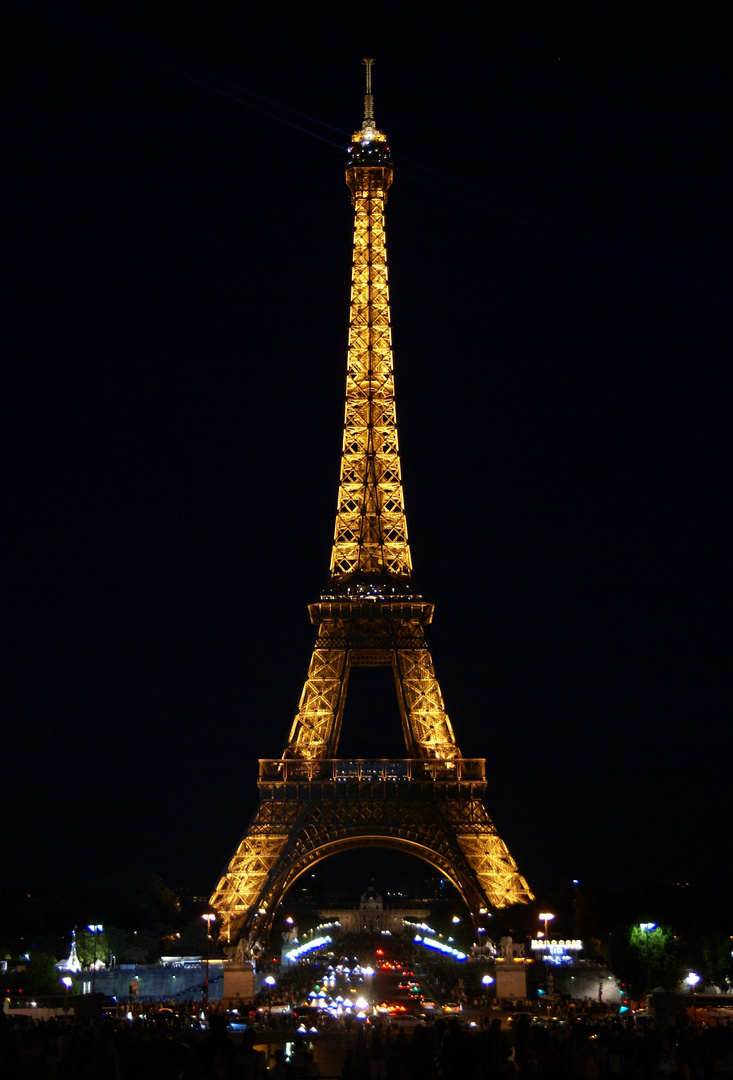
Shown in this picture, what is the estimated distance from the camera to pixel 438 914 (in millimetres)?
164625

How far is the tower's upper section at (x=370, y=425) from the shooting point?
76062 millimetres

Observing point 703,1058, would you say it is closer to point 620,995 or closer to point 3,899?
point 620,995

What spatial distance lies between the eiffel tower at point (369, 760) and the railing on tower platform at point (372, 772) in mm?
74

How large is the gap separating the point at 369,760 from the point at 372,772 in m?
0.89

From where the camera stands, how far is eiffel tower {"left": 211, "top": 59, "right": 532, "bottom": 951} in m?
71.0

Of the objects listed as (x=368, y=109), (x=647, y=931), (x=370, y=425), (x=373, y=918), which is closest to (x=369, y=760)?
(x=647, y=931)

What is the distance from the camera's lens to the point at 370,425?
77.8 metres

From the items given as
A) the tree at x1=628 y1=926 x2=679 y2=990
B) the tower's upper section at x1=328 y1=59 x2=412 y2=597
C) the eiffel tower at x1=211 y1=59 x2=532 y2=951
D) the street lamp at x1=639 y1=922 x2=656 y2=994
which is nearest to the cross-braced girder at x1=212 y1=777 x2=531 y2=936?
the eiffel tower at x1=211 y1=59 x2=532 y2=951

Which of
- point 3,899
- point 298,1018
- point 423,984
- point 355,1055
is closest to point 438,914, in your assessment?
point 3,899

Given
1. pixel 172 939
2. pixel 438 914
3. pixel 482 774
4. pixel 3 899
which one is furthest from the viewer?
pixel 438 914

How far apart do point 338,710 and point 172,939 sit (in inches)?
1060

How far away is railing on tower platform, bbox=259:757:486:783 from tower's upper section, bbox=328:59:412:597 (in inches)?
357

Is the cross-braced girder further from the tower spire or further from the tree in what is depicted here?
the tower spire

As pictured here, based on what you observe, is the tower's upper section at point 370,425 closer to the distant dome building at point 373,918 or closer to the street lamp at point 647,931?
the street lamp at point 647,931
